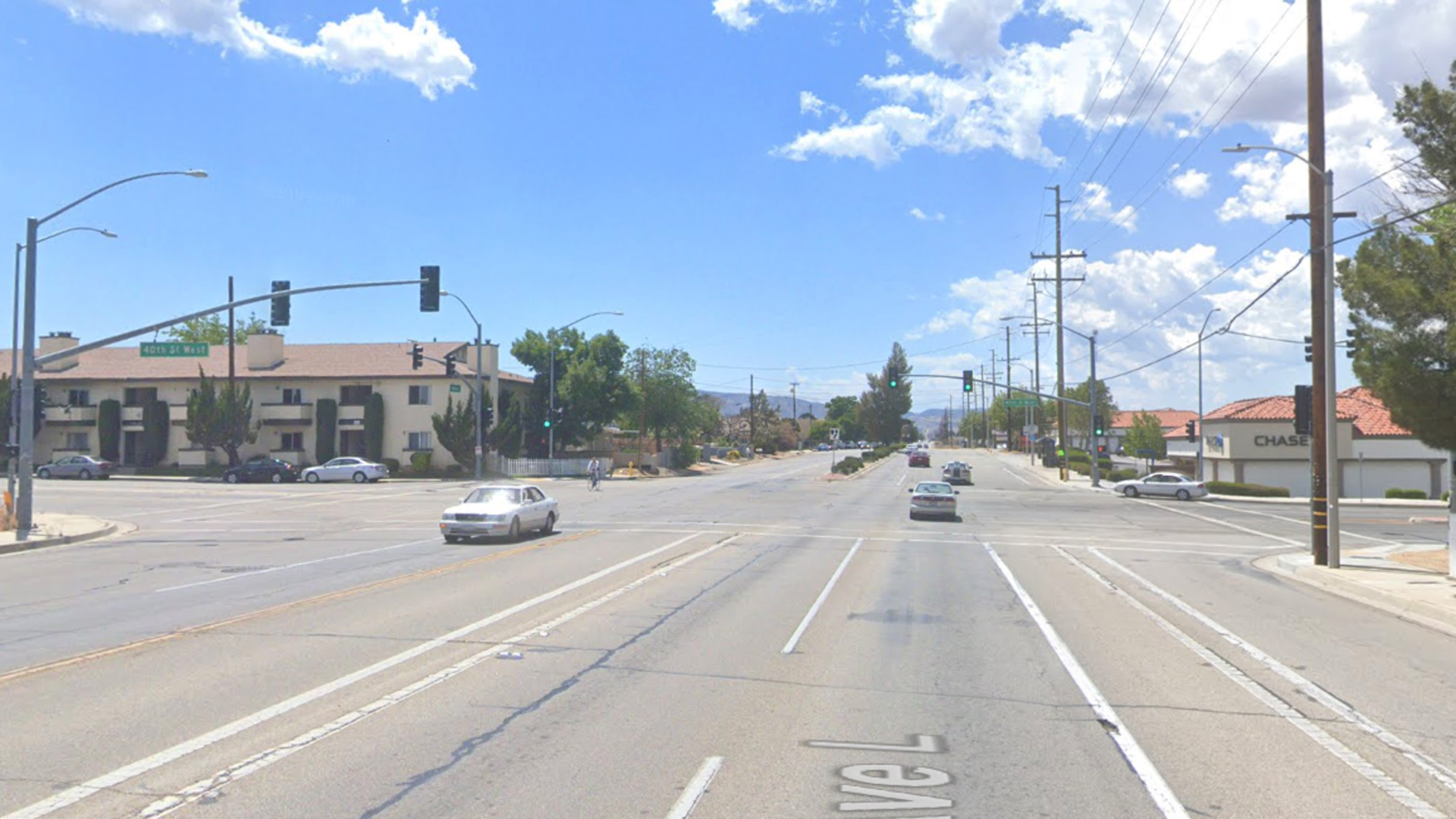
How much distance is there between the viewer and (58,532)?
2747 cm

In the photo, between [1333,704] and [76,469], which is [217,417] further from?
[1333,704]

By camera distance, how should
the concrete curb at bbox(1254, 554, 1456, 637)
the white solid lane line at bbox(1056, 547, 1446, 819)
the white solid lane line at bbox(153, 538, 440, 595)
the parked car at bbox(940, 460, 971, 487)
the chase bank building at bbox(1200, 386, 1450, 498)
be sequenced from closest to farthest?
1. the white solid lane line at bbox(1056, 547, 1446, 819)
2. the concrete curb at bbox(1254, 554, 1456, 637)
3. the white solid lane line at bbox(153, 538, 440, 595)
4. the chase bank building at bbox(1200, 386, 1450, 498)
5. the parked car at bbox(940, 460, 971, 487)

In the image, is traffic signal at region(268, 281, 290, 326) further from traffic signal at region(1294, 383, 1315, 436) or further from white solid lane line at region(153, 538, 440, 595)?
traffic signal at region(1294, 383, 1315, 436)

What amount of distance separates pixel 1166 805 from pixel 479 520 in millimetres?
19530

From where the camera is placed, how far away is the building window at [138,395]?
225 feet

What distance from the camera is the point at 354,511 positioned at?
36.7 m

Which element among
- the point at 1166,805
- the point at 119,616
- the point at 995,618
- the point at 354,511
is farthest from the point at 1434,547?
the point at 354,511

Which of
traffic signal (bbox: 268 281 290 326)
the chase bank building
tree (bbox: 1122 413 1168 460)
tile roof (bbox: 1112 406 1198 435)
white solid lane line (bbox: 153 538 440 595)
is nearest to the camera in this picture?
white solid lane line (bbox: 153 538 440 595)

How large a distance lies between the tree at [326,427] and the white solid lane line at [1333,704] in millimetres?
59114

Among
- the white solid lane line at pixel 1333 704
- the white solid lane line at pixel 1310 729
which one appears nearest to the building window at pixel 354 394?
the white solid lane line at pixel 1333 704

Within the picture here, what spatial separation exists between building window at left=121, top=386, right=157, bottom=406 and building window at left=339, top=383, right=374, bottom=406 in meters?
12.6

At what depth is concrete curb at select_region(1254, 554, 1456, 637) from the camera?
14.8 metres

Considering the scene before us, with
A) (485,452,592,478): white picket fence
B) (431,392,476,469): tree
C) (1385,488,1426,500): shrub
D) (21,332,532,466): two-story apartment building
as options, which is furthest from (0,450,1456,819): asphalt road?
(21,332,532,466): two-story apartment building

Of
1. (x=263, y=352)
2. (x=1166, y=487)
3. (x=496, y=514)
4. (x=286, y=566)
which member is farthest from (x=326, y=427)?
(x=286, y=566)
